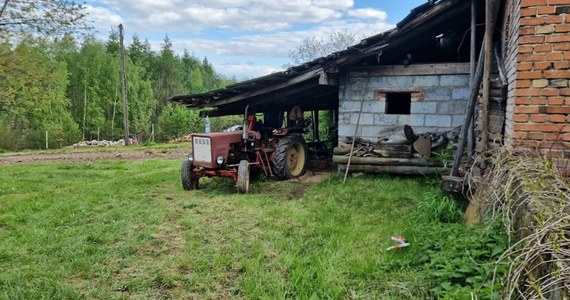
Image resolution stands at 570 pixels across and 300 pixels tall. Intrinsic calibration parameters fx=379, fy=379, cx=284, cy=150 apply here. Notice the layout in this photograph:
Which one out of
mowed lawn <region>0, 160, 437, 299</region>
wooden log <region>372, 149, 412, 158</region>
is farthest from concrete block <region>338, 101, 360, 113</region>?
mowed lawn <region>0, 160, 437, 299</region>

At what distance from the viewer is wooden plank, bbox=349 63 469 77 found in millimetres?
6603

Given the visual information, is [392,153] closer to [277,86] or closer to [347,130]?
[347,130]

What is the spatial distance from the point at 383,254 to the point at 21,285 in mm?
3121

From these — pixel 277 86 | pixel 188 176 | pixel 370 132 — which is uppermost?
pixel 277 86

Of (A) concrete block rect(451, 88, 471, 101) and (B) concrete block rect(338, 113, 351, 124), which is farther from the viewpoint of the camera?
(B) concrete block rect(338, 113, 351, 124)

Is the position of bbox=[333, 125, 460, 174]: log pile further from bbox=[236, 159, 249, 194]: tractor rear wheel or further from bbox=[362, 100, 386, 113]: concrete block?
bbox=[236, 159, 249, 194]: tractor rear wheel

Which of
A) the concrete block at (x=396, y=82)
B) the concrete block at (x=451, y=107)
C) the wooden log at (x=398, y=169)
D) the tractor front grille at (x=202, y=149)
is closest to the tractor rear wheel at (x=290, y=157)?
the wooden log at (x=398, y=169)

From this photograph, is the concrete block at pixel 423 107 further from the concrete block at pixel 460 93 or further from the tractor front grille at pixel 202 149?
the tractor front grille at pixel 202 149

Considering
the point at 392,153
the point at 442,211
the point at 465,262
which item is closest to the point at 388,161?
the point at 392,153

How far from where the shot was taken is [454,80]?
666 cm

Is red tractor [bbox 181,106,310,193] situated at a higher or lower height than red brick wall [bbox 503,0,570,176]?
lower

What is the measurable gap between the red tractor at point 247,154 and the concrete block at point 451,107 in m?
2.83

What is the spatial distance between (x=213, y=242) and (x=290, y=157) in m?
4.10

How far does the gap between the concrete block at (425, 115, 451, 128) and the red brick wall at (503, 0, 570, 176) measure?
10.9 feet
